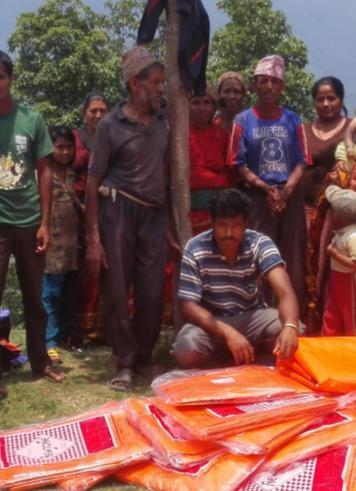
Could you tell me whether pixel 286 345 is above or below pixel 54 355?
above

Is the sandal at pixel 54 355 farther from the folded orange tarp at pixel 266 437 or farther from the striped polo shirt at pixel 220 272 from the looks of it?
the folded orange tarp at pixel 266 437

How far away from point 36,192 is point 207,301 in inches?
49.0

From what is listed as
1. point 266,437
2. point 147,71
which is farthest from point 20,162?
point 266,437

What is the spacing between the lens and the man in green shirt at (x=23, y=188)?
5008 mm

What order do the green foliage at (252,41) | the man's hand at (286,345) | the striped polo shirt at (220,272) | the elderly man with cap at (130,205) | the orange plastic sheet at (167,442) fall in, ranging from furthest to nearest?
the green foliage at (252,41) < the elderly man with cap at (130,205) < the striped polo shirt at (220,272) < the man's hand at (286,345) < the orange plastic sheet at (167,442)

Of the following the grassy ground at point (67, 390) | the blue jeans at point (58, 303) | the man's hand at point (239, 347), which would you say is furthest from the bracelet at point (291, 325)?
the blue jeans at point (58, 303)

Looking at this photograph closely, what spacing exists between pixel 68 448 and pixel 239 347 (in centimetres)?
116

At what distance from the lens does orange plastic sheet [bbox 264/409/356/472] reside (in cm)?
351

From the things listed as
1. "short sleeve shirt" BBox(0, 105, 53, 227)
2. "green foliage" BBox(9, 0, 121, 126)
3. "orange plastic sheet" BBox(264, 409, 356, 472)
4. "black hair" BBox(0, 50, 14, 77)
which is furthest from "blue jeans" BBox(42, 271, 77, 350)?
"green foliage" BBox(9, 0, 121, 126)

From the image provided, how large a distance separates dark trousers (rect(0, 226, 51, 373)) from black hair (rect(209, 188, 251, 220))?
121 cm

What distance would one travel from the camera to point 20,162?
16.6ft

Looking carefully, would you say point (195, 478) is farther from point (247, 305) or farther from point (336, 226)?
point (336, 226)

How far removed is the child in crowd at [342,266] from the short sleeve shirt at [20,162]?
185 cm

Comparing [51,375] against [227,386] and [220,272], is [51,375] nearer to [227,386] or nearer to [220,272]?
[220,272]
